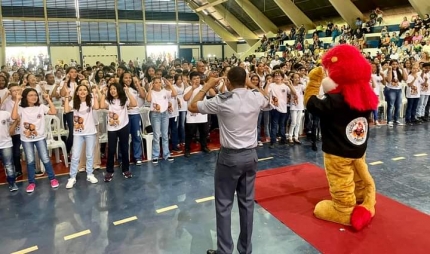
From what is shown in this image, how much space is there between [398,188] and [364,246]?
65.0 inches

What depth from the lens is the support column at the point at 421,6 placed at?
13.1 m

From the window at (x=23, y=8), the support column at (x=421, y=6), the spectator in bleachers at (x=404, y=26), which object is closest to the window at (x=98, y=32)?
the window at (x=23, y=8)

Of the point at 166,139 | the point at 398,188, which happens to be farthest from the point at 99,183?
the point at 398,188

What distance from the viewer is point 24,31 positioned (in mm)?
19594

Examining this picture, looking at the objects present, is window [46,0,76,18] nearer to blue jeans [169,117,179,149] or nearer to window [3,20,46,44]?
window [3,20,46,44]

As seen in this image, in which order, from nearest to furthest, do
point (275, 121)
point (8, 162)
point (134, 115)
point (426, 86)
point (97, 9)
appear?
point (8, 162) → point (134, 115) → point (275, 121) → point (426, 86) → point (97, 9)

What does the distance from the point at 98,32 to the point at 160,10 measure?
13.8ft

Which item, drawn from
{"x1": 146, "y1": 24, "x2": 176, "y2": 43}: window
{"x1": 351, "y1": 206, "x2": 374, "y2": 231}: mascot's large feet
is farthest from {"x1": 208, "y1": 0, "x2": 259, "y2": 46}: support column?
{"x1": 351, "y1": 206, "x2": 374, "y2": 231}: mascot's large feet

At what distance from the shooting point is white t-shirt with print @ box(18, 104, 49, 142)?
4.55 meters

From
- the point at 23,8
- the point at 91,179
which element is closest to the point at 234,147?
the point at 91,179

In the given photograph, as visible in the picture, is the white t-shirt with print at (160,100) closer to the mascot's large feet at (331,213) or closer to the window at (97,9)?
the mascot's large feet at (331,213)

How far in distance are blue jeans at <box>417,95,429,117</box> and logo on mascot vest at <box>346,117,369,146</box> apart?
226 inches

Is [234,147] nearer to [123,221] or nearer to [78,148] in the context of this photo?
[123,221]

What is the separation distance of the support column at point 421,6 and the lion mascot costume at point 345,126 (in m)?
12.0
